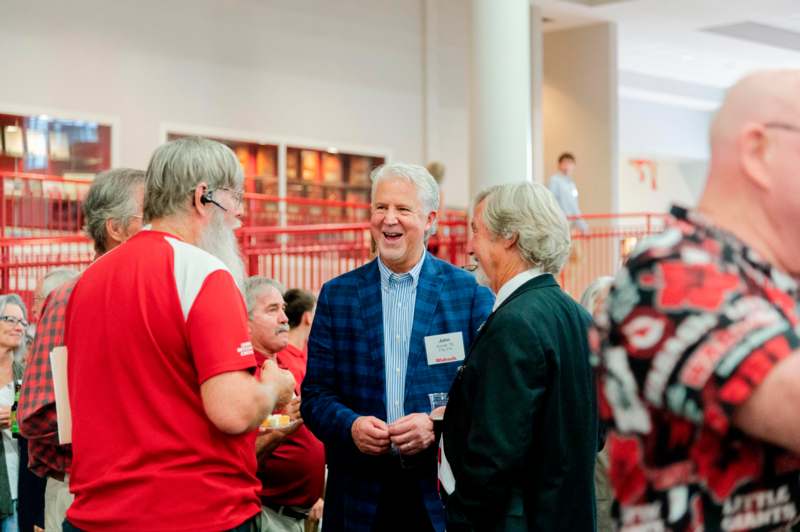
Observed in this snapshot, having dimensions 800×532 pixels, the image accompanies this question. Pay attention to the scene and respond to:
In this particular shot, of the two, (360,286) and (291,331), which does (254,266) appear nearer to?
(291,331)

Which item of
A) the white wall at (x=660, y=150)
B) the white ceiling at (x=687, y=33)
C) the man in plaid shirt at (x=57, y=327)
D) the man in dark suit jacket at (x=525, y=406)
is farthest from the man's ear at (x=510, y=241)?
the white wall at (x=660, y=150)

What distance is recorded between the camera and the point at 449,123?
1653cm

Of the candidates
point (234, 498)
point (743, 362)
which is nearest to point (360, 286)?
point (234, 498)

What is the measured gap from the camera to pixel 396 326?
3.59 metres

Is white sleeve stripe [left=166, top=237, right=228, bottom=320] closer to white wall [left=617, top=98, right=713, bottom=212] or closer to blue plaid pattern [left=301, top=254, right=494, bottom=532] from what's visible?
blue plaid pattern [left=301, top=254, right=494, bottom=532]

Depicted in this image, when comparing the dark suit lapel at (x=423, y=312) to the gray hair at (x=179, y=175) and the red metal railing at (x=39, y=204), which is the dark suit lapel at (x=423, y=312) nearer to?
the gray hair at (x=179, y=175)

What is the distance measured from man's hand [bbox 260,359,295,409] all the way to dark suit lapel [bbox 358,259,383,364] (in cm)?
84

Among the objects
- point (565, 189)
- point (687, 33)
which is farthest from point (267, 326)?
point (687, 33)

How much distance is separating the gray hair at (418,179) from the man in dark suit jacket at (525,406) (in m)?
0.59

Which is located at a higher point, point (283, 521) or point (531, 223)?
point (531, 223)

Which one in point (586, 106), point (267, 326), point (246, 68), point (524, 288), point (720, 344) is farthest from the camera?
point (586, 106)

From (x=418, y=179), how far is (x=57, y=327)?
125 centimetres

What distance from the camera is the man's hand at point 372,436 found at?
3.31m

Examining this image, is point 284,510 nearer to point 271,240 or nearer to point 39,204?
point 39,204
